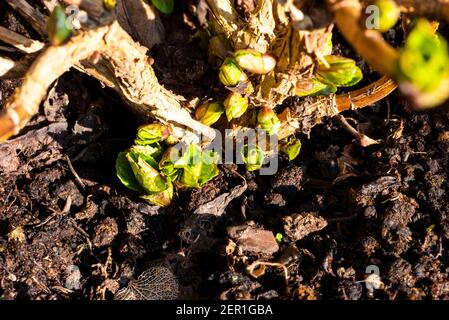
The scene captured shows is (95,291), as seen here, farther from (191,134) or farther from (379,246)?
(379,246)

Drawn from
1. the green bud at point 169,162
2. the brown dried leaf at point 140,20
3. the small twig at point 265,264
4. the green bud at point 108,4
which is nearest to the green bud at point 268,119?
the green bud at point 169,162

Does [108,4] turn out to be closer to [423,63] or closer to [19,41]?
[19,41]

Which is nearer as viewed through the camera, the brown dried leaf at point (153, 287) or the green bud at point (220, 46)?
the brown dried leaf at point (153, 287)

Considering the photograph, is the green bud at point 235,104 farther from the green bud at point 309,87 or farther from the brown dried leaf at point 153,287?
the brown dried leaf at point 153,287

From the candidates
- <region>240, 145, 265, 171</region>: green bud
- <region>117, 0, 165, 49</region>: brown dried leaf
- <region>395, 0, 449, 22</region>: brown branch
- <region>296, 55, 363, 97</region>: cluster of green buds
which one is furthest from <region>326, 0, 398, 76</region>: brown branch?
<region>117, 0, 165, 49</region>: brown dried leaf

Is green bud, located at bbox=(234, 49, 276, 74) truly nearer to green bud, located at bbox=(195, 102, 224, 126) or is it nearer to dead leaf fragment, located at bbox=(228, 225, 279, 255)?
green bud, located at bbox=(195, 102, 224, 126)

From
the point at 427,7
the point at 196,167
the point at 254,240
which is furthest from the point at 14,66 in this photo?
the point at 427,7
